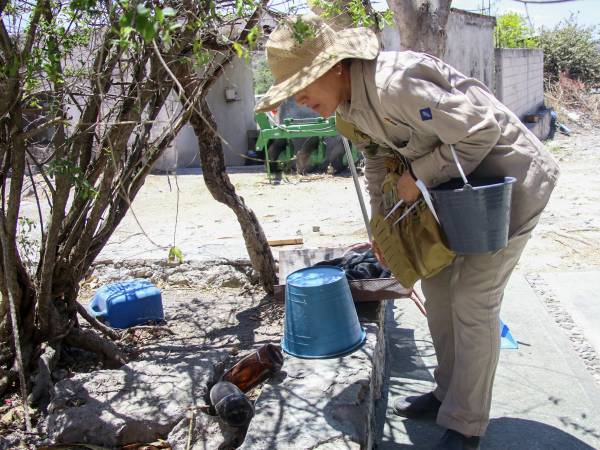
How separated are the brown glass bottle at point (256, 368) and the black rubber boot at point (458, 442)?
30.3 inches

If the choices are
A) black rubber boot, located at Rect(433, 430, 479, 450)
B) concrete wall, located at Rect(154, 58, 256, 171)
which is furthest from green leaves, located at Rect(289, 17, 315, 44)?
concrete wall, located at Rect(154, 58, 256, 171)

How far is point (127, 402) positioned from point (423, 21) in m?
3.34

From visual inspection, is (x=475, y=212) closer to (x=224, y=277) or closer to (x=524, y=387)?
(x=524, y=387)

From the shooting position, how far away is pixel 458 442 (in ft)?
8.98

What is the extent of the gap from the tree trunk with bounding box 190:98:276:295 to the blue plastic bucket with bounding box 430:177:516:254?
2104 mm

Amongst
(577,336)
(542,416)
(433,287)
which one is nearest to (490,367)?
(433,287)

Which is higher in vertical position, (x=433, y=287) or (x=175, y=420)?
(x=433, y=287)

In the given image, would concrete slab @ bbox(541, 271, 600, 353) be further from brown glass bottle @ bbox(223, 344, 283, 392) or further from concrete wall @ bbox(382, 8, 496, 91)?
concrete wall @ bbox(382, 8, 496, 91)

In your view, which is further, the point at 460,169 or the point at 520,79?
the point at 520,79

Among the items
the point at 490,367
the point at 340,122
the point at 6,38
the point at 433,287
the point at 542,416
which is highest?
the point at 6,38

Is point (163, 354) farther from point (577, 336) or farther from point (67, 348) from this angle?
point (577, 336)

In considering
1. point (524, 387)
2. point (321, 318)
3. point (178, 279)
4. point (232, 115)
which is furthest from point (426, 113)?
point (232, 115)

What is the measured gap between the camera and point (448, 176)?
8.45ft

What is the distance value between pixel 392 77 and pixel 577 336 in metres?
2.54
